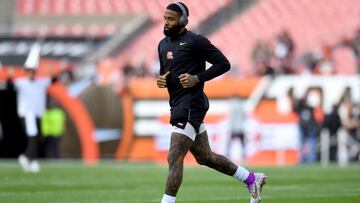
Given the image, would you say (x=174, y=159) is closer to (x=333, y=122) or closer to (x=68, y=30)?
(x=333, y=122)

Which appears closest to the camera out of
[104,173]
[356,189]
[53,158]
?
[356,189]

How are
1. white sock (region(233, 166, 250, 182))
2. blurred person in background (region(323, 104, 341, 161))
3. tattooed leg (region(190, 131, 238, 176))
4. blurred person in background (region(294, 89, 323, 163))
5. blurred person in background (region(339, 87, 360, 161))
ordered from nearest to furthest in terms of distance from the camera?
tattooed leg (region(190, 131, 238, 176)) < white sock (region(233, 166, 250, 182)) < blurred person in background (region(323, 104, 341, 161)) < blurred person in background (region(294, 89, 323, 163)) < blurred person in background (region(339, 87, 360, 161))

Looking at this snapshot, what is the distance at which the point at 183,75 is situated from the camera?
9367 millimetres

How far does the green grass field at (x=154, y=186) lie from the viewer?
1166cm

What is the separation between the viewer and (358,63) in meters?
25.8

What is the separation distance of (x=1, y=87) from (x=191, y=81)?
1673 cm

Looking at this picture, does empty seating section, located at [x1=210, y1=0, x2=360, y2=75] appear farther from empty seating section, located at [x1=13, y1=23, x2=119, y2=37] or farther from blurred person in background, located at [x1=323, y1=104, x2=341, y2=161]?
blurred person in background, located at [x1=323, y1=104, x2=341, y2=161]

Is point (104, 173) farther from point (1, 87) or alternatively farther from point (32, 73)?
point (1, 87)

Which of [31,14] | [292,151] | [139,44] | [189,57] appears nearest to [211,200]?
[189,57]

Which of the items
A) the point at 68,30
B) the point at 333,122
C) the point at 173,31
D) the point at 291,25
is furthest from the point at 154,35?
the point at 173,31

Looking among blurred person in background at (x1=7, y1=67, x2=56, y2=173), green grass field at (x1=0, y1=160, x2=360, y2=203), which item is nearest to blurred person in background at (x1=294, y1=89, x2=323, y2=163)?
green grass field at (x1=0, y1=160, x2=360, y2=203)

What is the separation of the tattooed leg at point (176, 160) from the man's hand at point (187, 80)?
48 centimetres

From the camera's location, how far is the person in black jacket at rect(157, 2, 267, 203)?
370 inches

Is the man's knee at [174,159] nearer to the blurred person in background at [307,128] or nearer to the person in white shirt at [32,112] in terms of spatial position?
the person in white shirt at [32,112]
